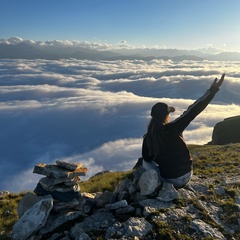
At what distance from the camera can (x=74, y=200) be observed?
920 cm

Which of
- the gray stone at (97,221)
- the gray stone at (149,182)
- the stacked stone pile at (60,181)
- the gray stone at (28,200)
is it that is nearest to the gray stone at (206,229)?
the gray stone at (149,182)

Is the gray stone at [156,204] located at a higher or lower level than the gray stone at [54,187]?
lower

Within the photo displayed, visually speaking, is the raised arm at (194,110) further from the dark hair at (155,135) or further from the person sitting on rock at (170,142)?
the dark hair at (155,135)

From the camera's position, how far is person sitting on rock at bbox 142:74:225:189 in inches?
349

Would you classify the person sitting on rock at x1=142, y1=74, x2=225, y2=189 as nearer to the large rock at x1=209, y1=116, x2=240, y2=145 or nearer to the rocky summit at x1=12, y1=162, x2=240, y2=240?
the rocky summit at x1=12, y1=162, x2=240, y2=240

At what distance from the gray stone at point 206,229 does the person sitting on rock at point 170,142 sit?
1.75 metres

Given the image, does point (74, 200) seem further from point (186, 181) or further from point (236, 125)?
point (236, 125)

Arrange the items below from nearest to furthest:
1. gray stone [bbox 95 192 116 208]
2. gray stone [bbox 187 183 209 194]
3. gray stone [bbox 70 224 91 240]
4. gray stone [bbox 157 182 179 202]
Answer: gray stone [bbox 70 224 91 240], gray stone [bbox 157 182 179 202], gray stone [bbox 95 192 116 208], gray stone [bbox 187 183 209 194]

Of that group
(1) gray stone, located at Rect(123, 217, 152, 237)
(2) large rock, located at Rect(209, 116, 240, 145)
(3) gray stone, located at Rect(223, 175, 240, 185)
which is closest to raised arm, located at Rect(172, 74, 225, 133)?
(1) gray stone, located at Rect(123, 217, 152, 237)

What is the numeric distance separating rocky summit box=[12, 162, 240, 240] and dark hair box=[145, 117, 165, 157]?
773mm

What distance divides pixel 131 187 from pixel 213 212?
2597mm

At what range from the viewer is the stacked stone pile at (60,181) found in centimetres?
916

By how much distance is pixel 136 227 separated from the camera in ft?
25.2

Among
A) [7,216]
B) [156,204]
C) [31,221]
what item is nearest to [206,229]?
[156,204]
